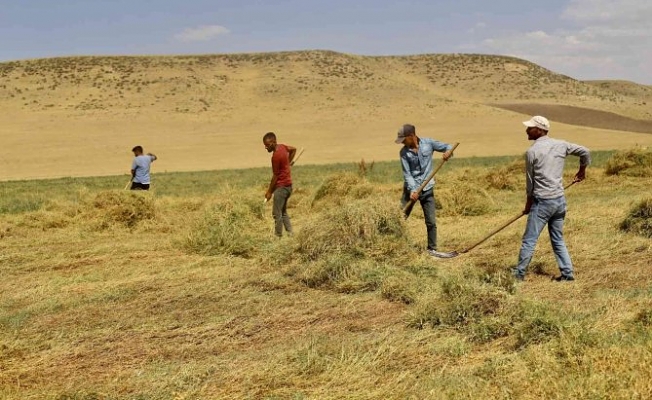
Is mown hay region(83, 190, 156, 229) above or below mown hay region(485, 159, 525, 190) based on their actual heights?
below

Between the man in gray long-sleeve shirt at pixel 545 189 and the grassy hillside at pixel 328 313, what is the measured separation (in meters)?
0.30

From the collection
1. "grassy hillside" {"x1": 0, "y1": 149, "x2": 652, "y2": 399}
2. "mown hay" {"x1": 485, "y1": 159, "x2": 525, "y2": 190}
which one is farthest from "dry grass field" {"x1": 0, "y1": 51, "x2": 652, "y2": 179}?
"grassy hillside" {"x1": 0, "y1": 149, "x2": 652, "y2": 399}

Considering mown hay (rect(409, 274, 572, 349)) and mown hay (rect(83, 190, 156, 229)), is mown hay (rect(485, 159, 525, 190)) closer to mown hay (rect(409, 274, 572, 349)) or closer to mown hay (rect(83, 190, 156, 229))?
mown hay (rect(83, 190, 156, 229))

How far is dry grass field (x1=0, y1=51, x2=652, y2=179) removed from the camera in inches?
1598

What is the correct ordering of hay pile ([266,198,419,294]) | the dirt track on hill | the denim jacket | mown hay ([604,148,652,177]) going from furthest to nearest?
the dirt track on hill, mown hay ([604,148,652,177]), the denim jacket, hay pile ([266,198,419,294])

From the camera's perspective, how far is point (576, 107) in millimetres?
76875

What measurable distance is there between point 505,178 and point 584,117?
193ft

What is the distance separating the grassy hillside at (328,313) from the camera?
4.32m

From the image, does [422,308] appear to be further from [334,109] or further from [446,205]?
[334,109]

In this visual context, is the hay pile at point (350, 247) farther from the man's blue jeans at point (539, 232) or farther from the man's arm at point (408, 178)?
the man's blue jeans at point (539, 232)

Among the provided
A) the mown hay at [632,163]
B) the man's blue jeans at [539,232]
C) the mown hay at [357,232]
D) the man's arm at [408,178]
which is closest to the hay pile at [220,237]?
the mown hay at [357,232]

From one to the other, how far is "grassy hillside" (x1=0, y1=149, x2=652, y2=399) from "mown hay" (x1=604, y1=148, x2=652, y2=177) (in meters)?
6.08

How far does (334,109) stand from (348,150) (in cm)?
2513

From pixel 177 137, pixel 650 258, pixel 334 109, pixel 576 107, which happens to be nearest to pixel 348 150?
pixel 177 137
